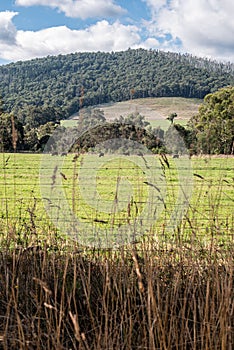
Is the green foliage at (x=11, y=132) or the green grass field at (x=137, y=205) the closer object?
the green foliage at (x=11, y=132)

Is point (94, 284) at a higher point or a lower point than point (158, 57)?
lower

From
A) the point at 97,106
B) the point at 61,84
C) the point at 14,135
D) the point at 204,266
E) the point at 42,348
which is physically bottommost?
the point at 42,348

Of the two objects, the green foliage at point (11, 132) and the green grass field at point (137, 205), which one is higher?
the green foliage at point (11, 132)

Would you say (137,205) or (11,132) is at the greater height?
(11,132)

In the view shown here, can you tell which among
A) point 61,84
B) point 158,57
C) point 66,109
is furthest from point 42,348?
point 158,57

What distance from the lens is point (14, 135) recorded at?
2318 mm

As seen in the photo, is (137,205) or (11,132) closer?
(11,132)

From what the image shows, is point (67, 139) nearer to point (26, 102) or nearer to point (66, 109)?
point (66, 109)

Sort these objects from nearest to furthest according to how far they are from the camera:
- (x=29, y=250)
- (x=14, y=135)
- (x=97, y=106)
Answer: (x=14, y=135) < (x=29, y=250) < (x=97, y=106)

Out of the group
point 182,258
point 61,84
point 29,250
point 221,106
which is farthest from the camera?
point 221,106

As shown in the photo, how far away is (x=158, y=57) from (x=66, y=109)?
30.0ft

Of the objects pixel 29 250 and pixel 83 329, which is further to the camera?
pixel 29 250

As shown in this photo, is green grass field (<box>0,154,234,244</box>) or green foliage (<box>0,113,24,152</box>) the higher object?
green foliage (<box>0,113,24,152</box>)

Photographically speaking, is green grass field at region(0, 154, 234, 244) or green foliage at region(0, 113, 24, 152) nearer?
green foliage at region(0, 113, 24, 152)
